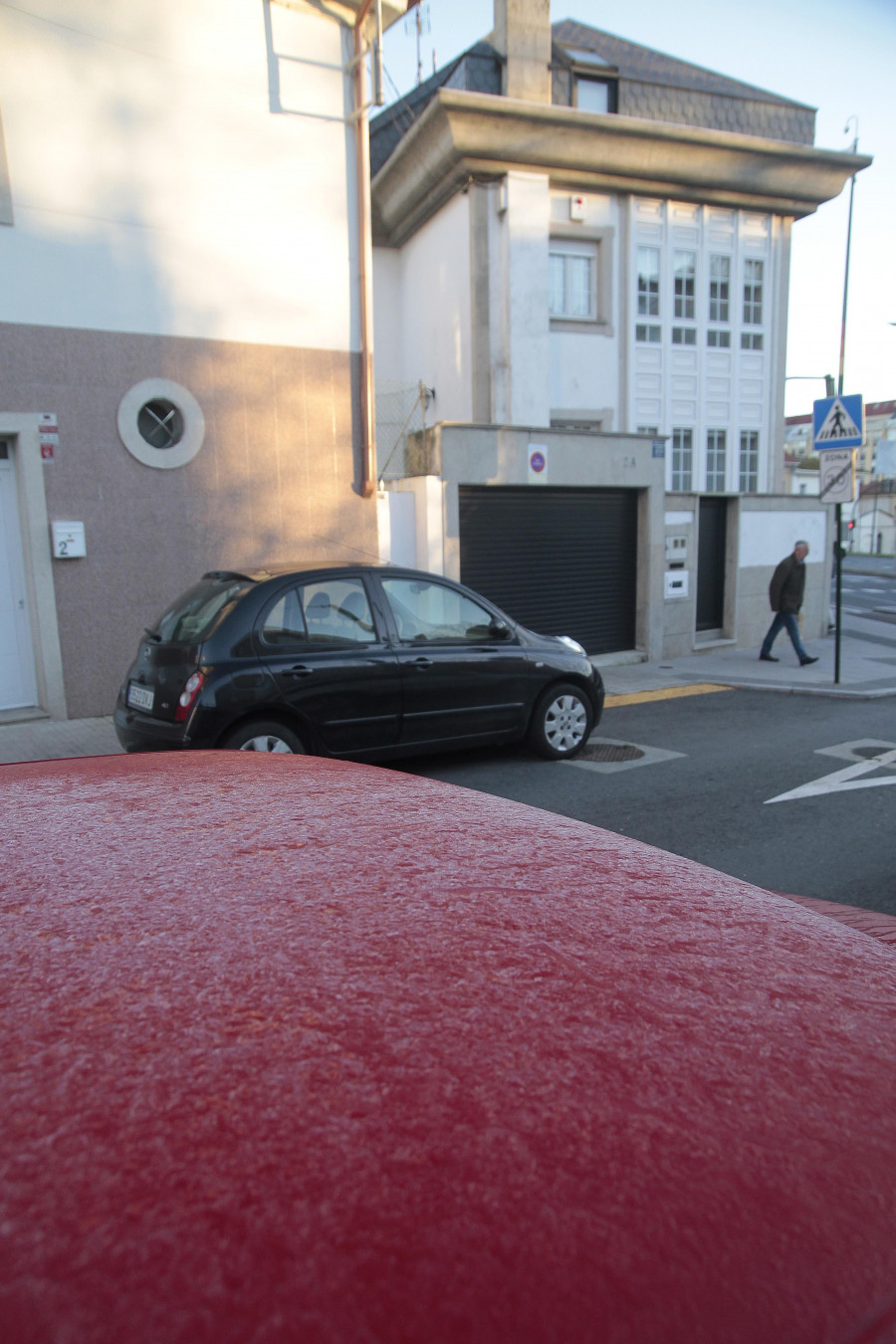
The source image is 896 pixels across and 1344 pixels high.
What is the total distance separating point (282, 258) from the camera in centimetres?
993

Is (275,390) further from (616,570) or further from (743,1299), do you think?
(743,1299)

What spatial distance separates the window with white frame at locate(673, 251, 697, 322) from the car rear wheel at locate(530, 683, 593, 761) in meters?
15.5

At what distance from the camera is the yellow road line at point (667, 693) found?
427 inches

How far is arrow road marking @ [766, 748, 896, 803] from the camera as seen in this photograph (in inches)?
259

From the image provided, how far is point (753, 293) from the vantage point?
2130 cm

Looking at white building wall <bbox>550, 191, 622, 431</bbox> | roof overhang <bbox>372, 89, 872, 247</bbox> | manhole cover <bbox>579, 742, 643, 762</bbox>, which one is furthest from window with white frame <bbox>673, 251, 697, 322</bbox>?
manhole cover <bbox>579, 742, 643, 762</bbox>

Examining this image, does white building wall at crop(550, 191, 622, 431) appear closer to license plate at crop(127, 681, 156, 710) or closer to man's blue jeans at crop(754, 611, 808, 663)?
man's blue jeans at crop(754, 611, 808, 663)

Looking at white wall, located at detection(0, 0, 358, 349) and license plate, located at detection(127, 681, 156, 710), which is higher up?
white wall, located at detection(0, 0, 358, 349)

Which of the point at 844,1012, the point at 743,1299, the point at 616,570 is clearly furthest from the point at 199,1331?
the point at 616,570

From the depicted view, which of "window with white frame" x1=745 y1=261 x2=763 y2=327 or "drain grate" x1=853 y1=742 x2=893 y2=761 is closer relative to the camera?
"drain grate" x1=853 y1=742 x2=893 y2=761

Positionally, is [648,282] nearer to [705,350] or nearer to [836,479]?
[705,350]

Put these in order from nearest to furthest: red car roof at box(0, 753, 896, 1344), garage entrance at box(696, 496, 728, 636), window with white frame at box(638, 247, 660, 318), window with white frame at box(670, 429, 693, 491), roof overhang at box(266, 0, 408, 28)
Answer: red car roof at box(0, 753, 896, 1344) → roof overhang at box(266, 0, 408, 28) → garage entrance at box(696, 496, 728, 636) → window with white frame at box(638, 247, 660, 318) → window with white frame at box(670, 429, 693, 491)

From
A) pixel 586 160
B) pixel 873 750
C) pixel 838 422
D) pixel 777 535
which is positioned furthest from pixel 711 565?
pixel 586 160

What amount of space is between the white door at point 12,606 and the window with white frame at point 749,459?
17.3 m
